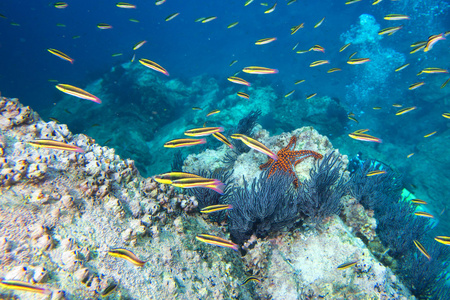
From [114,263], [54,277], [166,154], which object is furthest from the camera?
[166,154]

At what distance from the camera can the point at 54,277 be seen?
2010 millimetres

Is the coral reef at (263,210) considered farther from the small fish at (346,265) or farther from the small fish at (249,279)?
the small fish at (346,265)

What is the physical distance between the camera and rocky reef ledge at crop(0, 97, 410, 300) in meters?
2.12

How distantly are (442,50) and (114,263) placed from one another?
31.6 metres

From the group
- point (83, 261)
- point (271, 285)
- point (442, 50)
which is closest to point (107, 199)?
point (83, 261)

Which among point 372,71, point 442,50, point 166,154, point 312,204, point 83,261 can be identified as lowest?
point 372,71

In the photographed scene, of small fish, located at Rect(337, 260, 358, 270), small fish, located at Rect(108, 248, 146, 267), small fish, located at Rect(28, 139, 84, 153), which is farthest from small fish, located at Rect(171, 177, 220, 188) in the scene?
small fish, located at Rect(337, 260, 358, 270)

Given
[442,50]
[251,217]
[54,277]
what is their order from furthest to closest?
1. [442,50]
2. [251,217]
3. [54,277]

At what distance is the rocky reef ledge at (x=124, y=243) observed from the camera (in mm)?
2115

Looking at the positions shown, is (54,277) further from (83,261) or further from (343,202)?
(343,202)

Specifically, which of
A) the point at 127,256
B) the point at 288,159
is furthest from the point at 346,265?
the point at 127,256

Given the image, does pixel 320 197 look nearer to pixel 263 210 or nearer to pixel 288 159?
pixel 288 159

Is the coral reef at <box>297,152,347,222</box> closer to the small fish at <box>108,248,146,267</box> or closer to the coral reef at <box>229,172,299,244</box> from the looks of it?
the coral reef at <box>229,172,299,244</box>

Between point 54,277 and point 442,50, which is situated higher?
point 54,277
